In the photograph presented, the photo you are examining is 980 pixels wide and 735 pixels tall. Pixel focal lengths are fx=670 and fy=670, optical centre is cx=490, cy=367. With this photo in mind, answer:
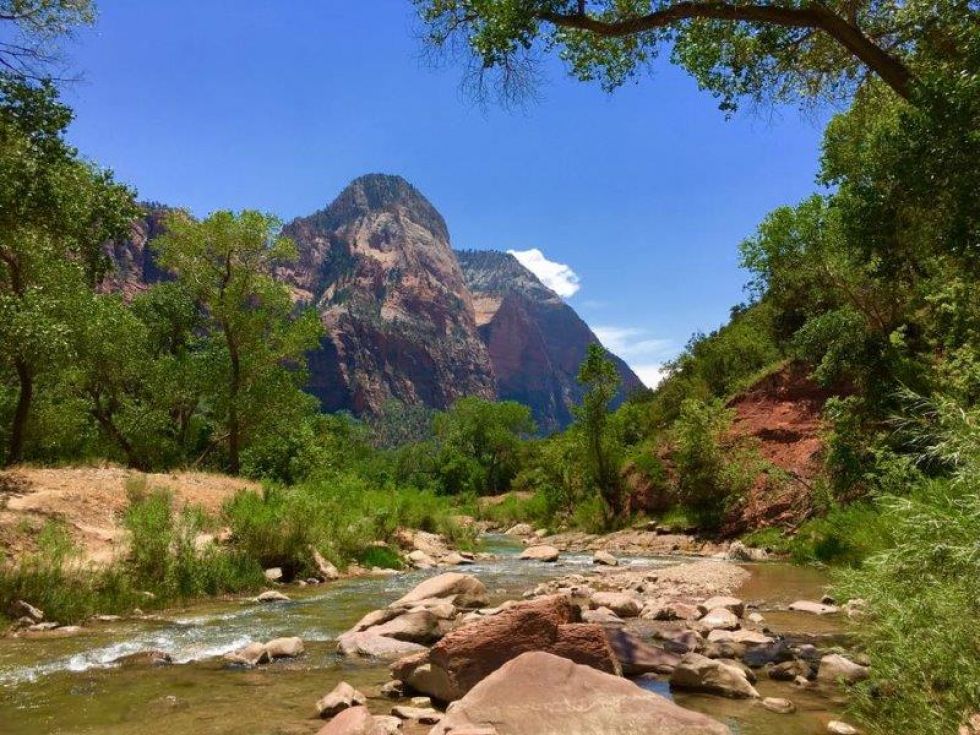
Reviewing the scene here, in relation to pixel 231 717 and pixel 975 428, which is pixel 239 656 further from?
pixel 975 428

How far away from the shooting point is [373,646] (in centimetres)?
875

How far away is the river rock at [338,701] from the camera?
608 cm

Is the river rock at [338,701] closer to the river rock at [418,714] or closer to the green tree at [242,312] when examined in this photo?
the river rock at [418,714]

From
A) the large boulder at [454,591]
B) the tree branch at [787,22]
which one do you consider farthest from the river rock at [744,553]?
the tree branch at [787,22]

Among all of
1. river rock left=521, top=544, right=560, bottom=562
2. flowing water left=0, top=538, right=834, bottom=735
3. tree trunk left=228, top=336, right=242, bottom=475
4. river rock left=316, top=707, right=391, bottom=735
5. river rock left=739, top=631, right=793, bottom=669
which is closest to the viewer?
river rock left=316, top=707, right=391, bottom=735

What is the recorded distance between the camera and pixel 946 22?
9.59m

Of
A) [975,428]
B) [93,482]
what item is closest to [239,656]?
[975,428]

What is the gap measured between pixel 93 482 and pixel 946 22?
19.9m

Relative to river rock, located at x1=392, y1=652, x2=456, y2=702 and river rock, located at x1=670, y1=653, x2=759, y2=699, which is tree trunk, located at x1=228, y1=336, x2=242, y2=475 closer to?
river rock, located at x1=392, y1=652, x2=456, y2=702

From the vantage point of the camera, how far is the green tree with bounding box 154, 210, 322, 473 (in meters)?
26.9

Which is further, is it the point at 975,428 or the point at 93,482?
the point at 93,482

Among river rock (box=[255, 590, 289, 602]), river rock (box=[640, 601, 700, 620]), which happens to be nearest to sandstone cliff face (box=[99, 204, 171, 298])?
river rock (box=[255, 590, 289, 602])

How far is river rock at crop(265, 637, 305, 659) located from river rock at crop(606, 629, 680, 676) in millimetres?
4015

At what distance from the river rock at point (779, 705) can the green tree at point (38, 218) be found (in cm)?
1414
